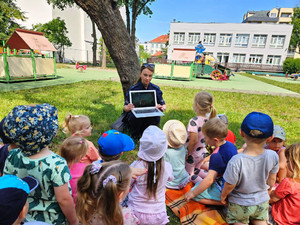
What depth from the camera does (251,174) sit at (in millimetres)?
1845

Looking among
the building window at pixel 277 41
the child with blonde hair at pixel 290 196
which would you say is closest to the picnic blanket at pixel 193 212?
the child with blonde hair at pixel 290 196

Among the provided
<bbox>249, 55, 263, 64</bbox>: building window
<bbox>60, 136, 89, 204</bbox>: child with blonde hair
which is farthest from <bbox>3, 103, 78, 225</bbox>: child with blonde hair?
<bbox>249, 55, 263, 64</bbox>: building window

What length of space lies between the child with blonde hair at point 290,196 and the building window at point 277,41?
46.7m

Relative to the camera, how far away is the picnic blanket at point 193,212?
2.15 metres

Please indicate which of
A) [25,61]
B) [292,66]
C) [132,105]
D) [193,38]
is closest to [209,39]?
[193,38]

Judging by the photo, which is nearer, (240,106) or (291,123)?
(291,123)

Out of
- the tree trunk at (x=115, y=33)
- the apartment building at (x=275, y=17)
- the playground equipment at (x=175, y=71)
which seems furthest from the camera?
the apartment building at (x=275, y=17)

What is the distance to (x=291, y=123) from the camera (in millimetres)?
5672

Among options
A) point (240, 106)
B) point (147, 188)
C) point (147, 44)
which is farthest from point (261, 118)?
point (147, 44)

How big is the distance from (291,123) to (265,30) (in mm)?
42430

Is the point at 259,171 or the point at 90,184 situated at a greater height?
the point at 90,184

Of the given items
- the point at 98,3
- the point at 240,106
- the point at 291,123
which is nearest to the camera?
the point at 98,3

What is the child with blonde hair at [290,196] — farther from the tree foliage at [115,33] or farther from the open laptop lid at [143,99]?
the tree foliage at [115,33]

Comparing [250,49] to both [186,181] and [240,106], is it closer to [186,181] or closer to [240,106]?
[240,106]
